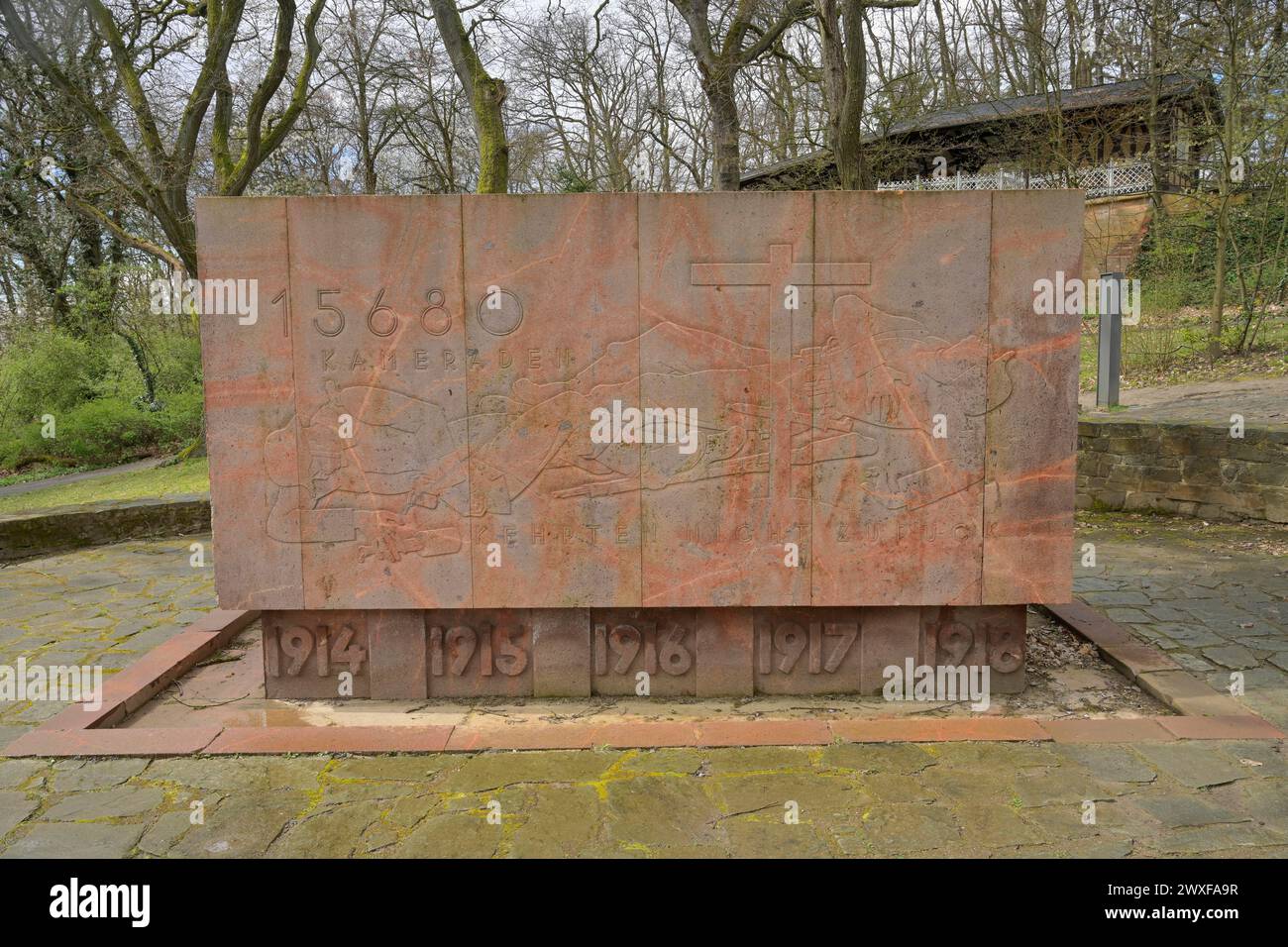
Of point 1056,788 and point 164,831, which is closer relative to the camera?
point 164,831

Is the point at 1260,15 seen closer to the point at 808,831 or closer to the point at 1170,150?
the point at 1170,150

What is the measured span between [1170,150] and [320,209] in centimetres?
1784

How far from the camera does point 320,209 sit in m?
4.29

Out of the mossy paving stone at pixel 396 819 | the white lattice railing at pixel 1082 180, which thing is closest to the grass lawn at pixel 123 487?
the mossy paving stone at pixel 396 819

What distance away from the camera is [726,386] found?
14.3 ft

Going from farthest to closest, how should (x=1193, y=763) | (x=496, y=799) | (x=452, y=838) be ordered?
(x=1193, y=763)
(x=496, y=799)
(x=452, y=838)

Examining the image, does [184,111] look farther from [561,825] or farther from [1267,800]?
[1267,800]

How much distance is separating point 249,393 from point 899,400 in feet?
10.7

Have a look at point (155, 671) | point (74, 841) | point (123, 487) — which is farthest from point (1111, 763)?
point (123, 487)

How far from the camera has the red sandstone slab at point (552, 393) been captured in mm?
4297

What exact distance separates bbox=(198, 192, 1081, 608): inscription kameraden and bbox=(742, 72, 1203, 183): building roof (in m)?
12.8

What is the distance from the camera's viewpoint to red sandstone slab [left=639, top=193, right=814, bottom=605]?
4.29 metres

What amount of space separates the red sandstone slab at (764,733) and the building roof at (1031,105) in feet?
→ 45.9

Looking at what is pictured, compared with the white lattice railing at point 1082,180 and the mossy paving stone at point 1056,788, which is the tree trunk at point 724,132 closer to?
the white lattice railing at point 1082,180
